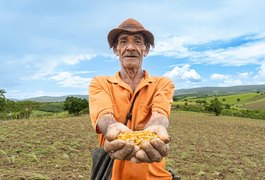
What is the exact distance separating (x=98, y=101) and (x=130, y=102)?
0.26 meters

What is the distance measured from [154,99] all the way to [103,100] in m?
0.42

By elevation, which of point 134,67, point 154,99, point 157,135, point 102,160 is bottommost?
point 102,160

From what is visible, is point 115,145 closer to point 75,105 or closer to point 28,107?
point 75,105

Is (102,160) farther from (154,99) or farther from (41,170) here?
(41,170)

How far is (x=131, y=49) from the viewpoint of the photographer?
2785 millimetres

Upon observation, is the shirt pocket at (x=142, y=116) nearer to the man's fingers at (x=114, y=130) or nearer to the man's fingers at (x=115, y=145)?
the man's fingers at (x=114, y=130)

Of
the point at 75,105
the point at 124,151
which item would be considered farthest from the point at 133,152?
the point at 75,105

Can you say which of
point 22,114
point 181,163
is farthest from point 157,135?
point 22,114

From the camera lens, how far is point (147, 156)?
207 cm

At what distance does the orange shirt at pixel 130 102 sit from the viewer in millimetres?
2506

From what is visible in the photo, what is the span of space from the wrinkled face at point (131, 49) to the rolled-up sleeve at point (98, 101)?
0.29 m

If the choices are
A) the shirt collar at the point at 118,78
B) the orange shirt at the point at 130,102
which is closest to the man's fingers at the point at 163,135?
the orange shirt at the point at 130,102

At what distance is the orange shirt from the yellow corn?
346mm

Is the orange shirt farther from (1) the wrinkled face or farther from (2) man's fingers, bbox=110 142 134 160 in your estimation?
(2) man's fingers, bbox=110 142 134 160
